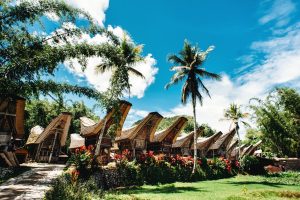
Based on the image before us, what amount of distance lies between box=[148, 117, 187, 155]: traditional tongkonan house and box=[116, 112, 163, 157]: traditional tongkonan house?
3.16 metres

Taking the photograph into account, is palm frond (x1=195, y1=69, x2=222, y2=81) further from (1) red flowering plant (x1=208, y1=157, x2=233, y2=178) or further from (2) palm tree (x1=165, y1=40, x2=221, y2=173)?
(1) red flowering plant (x1=208, y1=157, x2=233, y2=178)

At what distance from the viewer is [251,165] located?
2992cm

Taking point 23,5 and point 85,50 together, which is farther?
point 85,50

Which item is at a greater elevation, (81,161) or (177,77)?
(177,77)

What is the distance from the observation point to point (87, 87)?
1215cm

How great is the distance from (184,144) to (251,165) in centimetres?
995

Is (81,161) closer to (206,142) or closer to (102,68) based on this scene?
(102,68)

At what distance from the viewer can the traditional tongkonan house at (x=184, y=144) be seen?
36.1 m

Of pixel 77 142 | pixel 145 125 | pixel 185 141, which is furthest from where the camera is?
pixel 185 141

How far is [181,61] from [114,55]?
57.5ft

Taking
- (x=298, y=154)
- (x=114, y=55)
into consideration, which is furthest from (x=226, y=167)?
(x=114, y=55)

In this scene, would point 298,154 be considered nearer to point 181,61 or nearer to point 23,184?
point 181,61

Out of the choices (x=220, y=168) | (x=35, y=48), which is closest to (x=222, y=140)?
(x=220, y=168)

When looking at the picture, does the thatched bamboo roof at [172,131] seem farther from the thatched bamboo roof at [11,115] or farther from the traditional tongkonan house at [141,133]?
the thatched bamboo roof at [11,115]
